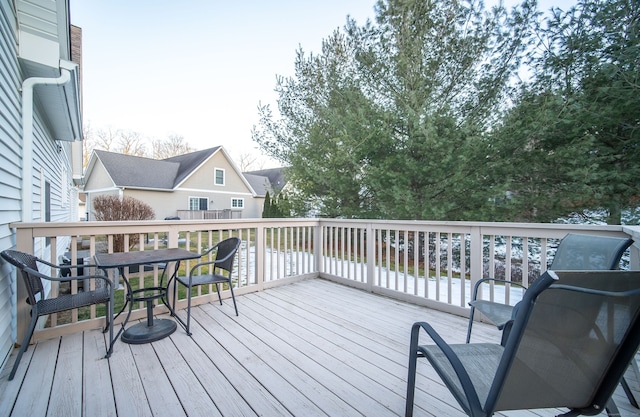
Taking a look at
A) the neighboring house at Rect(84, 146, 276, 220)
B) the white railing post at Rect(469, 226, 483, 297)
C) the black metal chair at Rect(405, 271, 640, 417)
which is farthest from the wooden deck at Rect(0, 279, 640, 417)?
the neighboring house at Rect(84, 146, 276, 220)

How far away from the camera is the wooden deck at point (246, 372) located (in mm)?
1713

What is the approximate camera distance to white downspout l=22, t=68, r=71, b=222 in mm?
3045

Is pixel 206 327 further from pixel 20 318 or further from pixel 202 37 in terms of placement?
pixel 202 37

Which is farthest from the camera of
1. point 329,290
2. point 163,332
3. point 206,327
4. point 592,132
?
point 592,132

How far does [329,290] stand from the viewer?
419cm

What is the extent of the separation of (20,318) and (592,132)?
26.0 feet

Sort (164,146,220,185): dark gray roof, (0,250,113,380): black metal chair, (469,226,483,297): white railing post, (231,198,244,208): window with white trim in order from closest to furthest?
(0,250,113,380): black metal chair, (469,226,483,297): white railing post, (164,146,220,185): dark gray roof, (231,198,244,208): window with white trim

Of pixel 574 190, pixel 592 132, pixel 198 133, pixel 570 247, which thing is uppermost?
pixel 198 133

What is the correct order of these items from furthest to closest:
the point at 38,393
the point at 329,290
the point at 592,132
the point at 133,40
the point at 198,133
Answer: the point at 198,133 → the point at 133,40 → the point at 592,132 → the point at 329,290 → the point at 38,393

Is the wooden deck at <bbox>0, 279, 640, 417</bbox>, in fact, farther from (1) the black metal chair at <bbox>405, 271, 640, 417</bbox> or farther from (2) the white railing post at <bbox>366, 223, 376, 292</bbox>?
(2) the white railing post at <bbox>366, 223, 376, 292</bbox>

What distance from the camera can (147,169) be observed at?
55.4 feet

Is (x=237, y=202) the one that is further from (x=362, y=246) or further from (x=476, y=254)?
(x=476, y=254)

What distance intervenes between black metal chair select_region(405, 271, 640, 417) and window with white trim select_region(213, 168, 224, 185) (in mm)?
19124

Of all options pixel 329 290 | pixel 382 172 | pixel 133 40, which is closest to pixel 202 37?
pixel 133 40
